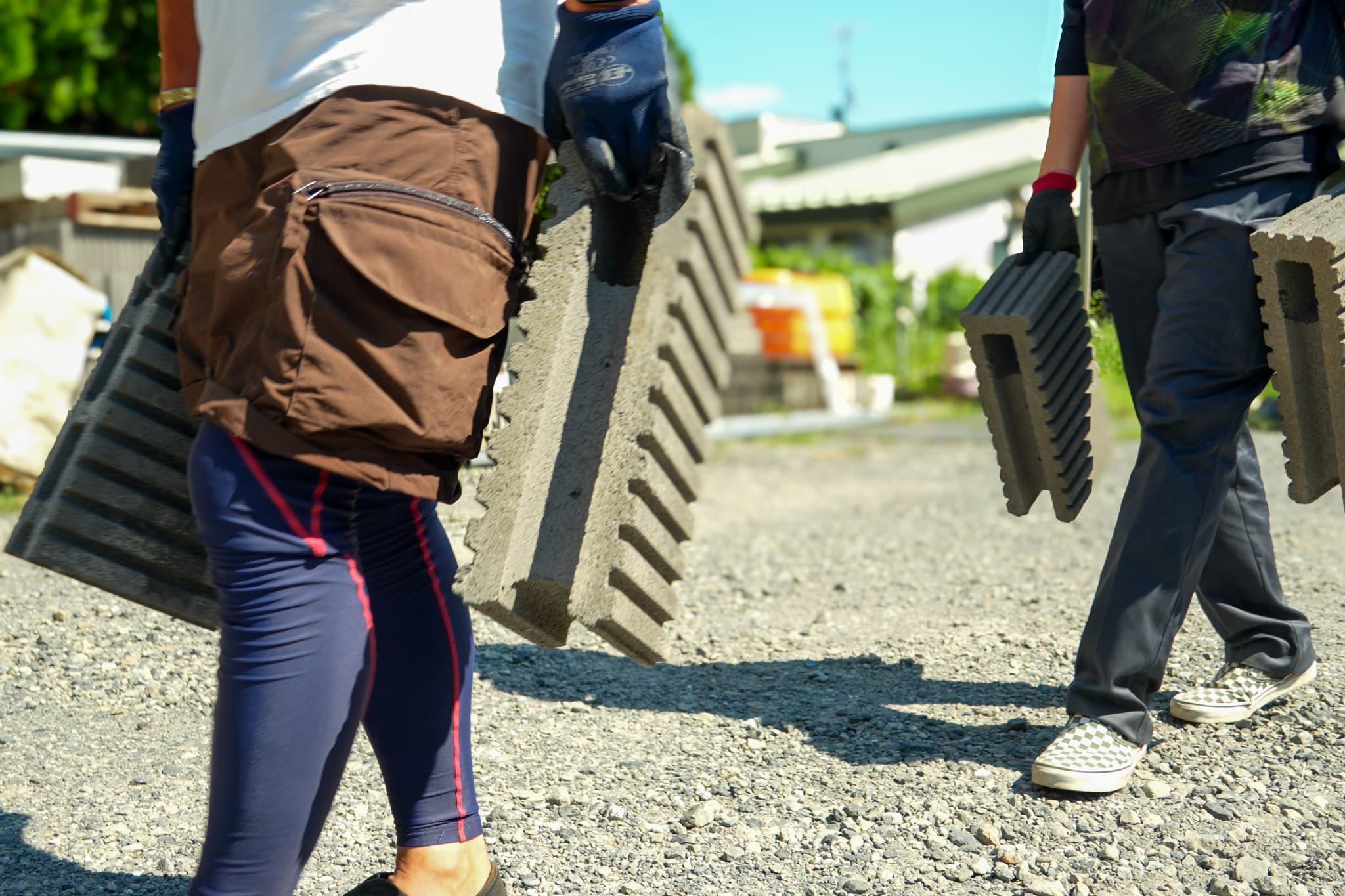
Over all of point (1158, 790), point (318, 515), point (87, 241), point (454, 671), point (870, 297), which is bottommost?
point (870, 297)

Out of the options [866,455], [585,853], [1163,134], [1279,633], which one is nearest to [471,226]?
[585,853]

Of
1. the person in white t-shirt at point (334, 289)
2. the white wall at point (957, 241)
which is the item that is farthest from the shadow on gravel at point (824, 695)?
the white wall at point (957, 241)

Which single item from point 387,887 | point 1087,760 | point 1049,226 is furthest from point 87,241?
point 1087,760

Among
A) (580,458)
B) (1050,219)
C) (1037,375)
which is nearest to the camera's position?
(580,458)

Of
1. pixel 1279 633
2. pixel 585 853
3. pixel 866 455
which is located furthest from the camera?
pixel 866 455

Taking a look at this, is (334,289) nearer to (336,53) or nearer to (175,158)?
(336,53)

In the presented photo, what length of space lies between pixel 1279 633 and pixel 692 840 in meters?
1.42

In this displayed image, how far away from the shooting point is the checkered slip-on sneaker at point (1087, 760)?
233 centimetres

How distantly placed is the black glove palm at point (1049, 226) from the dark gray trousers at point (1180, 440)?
0.75 feet

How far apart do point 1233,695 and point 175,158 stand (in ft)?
7.64

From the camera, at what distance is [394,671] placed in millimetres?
1773

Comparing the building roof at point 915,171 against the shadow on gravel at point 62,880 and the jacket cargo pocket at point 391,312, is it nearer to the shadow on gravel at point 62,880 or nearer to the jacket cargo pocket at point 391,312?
the shadow on gravel at point 62,880

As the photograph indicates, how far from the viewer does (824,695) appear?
307cm

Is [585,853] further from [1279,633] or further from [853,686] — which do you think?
[1279,633]
